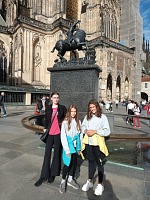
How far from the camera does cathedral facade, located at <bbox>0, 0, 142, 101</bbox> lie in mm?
25109

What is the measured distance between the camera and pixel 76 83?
5.57 m

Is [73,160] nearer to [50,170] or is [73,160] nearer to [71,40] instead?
[50,170]

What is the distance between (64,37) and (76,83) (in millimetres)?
22746

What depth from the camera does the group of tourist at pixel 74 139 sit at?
2443mm

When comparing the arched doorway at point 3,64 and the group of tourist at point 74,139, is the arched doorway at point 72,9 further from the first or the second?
the group of tourist at point 74,139

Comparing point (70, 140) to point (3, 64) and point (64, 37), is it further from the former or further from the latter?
point (3, 64)

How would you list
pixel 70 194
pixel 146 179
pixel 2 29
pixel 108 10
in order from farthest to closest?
pixel 108 10 → pixel 2 29 → pixel 146 179 → pixel 70 194

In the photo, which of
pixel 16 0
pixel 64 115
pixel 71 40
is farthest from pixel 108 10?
pixel 64 115

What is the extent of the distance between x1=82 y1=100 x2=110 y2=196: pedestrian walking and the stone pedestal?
111 inches

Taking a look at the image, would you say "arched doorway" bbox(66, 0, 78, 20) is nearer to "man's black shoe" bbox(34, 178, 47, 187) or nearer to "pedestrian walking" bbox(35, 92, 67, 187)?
"pedestrian walking" bbox(35, 92, 67, 187)

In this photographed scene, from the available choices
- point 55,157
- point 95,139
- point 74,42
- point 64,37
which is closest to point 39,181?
point 55,157

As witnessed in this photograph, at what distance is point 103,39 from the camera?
3200 centimetres

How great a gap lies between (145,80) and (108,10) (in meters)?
24.2

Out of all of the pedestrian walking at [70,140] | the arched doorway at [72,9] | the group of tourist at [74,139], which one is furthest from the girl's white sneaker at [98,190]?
the arched doorway at [72,9]
